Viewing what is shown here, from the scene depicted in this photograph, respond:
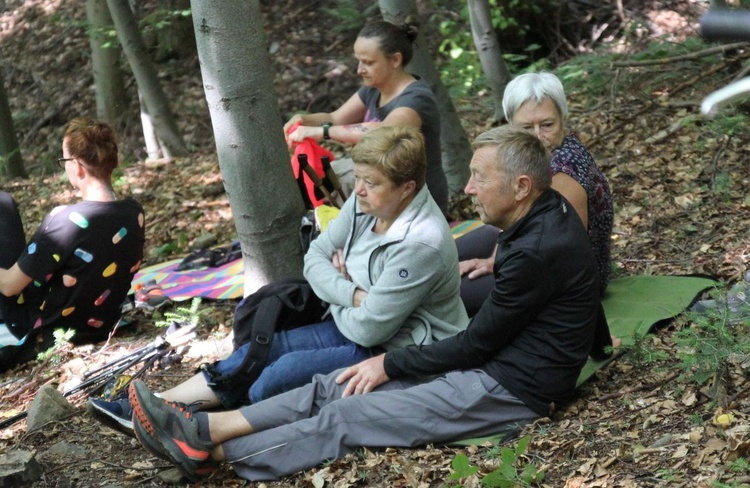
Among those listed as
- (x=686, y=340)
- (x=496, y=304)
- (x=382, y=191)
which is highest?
(x=382, y=191)

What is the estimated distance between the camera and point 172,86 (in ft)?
39.2

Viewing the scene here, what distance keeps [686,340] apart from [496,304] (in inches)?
29.1

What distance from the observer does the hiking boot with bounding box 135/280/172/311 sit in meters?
5.89

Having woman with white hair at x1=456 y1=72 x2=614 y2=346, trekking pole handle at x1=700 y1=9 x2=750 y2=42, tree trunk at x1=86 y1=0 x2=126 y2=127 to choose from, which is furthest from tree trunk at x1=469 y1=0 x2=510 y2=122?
trekking pole handle at x1=700 y1=9 x2=750 y2=42

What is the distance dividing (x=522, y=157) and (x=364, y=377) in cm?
112

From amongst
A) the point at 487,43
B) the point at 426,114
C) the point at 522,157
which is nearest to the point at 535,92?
the point at 522,157

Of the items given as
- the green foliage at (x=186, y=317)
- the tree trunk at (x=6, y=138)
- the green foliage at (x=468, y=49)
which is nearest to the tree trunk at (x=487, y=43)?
the green foliage at (x=468, y=49)

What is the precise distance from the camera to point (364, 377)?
11.9 feet

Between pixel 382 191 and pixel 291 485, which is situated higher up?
pixel 382 191

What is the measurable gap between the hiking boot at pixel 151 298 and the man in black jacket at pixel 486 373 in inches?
99.1

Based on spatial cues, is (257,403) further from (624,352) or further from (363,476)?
(624,352)

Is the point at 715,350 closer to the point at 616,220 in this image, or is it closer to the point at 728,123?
the point at 616,220

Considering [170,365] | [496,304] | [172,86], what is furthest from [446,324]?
[172,86]

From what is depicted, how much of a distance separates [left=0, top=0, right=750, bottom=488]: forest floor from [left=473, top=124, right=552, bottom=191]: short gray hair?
938 millimetres
